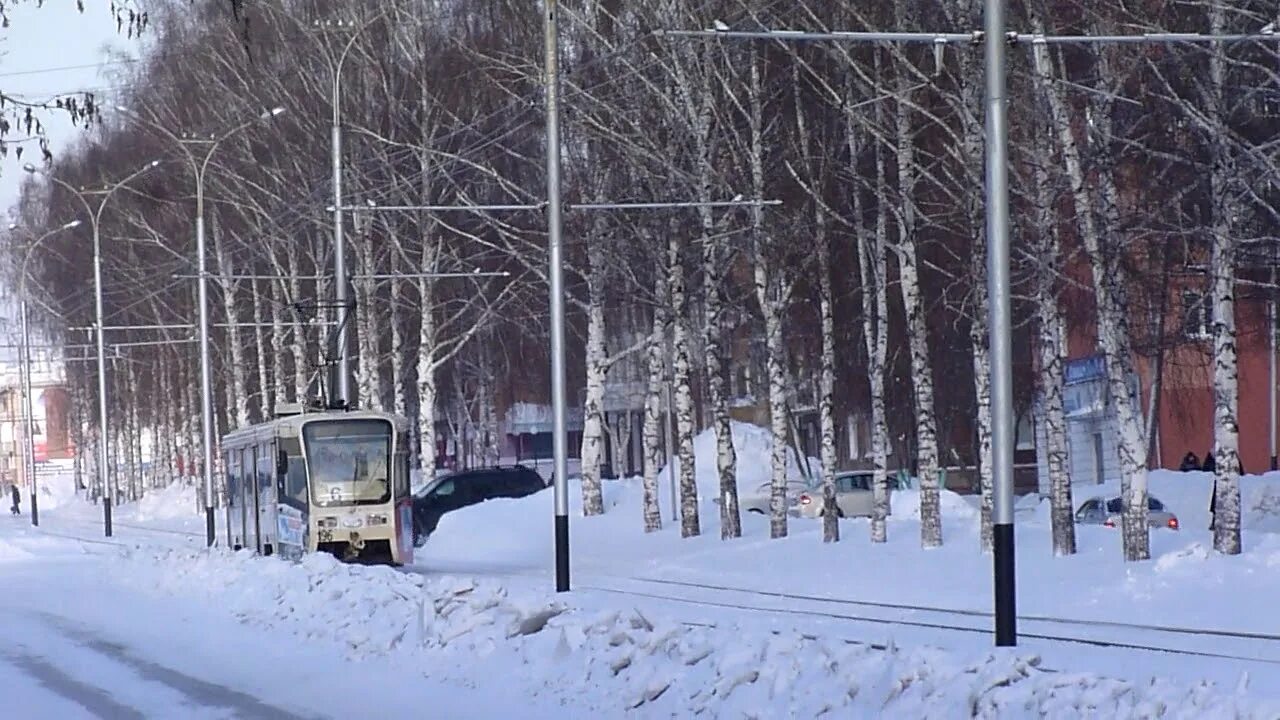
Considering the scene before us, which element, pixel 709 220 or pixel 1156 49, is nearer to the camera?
pixel 1156 49

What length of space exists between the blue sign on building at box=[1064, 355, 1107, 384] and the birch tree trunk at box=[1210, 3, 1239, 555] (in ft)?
95.3

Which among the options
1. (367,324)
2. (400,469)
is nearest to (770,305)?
(400,469)

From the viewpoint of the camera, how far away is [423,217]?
1930 inches

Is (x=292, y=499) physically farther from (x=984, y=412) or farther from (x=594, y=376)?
(x=984, y=412)

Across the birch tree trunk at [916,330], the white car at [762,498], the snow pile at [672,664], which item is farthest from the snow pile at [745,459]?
the snow pile at [672,664]

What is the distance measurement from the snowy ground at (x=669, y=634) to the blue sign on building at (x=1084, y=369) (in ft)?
56.0

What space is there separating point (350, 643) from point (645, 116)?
2011 centimetres

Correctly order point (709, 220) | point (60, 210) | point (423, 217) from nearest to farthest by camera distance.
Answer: point (709, 220) < point (423, 217) < point (60, 210)

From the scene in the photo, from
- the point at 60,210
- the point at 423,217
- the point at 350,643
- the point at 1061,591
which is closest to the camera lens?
the point at 350,643

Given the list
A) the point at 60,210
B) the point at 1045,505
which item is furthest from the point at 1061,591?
the point at 60,210

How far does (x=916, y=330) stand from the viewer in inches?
1292

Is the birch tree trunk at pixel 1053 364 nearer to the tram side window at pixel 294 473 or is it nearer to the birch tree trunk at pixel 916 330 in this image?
the birch tree trunk at pixel 916 330

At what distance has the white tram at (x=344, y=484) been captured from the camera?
3509 cm

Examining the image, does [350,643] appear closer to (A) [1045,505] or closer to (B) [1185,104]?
(B) [1185,104]
